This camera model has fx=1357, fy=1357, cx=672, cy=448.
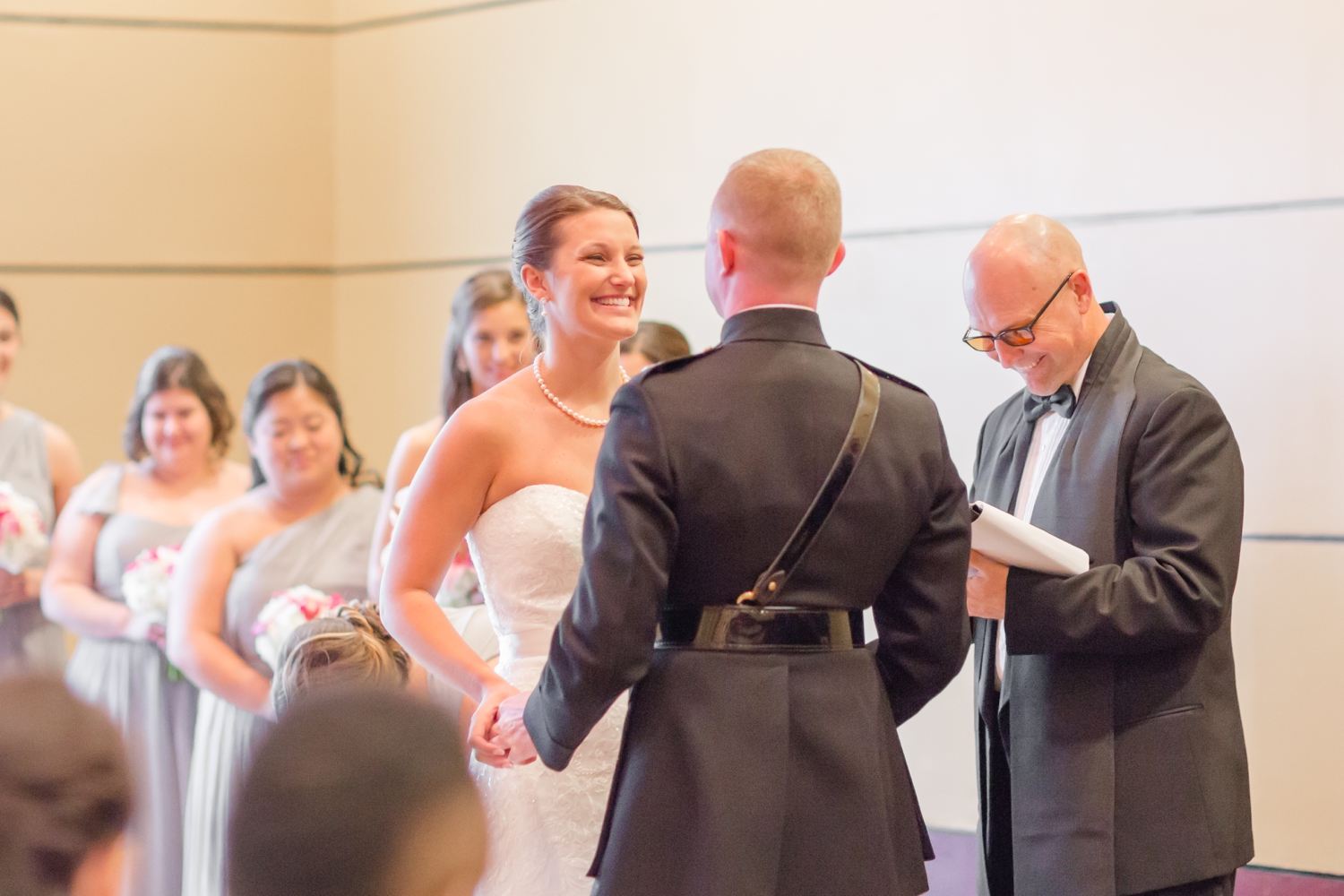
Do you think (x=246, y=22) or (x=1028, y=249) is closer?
(x=1028, y=249)

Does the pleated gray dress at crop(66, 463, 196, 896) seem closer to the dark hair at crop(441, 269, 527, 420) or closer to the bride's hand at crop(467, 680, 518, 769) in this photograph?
the dark hair at crop(441, 269, 527, 420)

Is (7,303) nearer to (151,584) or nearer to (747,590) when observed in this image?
(151,584)

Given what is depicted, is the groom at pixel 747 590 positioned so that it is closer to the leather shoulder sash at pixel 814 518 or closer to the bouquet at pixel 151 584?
the leather shoulder sash at pixel 814 518

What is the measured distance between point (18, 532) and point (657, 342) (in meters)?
2.01

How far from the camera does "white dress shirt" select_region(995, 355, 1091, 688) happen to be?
2498 millimetres

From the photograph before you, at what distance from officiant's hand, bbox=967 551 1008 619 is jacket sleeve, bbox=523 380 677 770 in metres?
0.77

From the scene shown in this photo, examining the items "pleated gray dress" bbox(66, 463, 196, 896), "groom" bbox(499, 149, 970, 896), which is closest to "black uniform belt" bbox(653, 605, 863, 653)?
"groom" bbox(499, 149, 970, 896)

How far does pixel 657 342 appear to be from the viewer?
3836mm

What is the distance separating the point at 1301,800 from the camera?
3.35m

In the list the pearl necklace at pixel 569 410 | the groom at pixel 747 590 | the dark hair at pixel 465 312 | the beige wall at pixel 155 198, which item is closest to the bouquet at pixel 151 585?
the dark hair at pixel 465 312

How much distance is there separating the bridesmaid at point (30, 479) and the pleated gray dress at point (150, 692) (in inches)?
10.0

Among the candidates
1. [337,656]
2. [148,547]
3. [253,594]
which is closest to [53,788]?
[337,656]

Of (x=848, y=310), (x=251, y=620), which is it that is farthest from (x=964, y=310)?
(x=251, y=620)

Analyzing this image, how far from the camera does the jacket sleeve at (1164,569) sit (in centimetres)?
226
